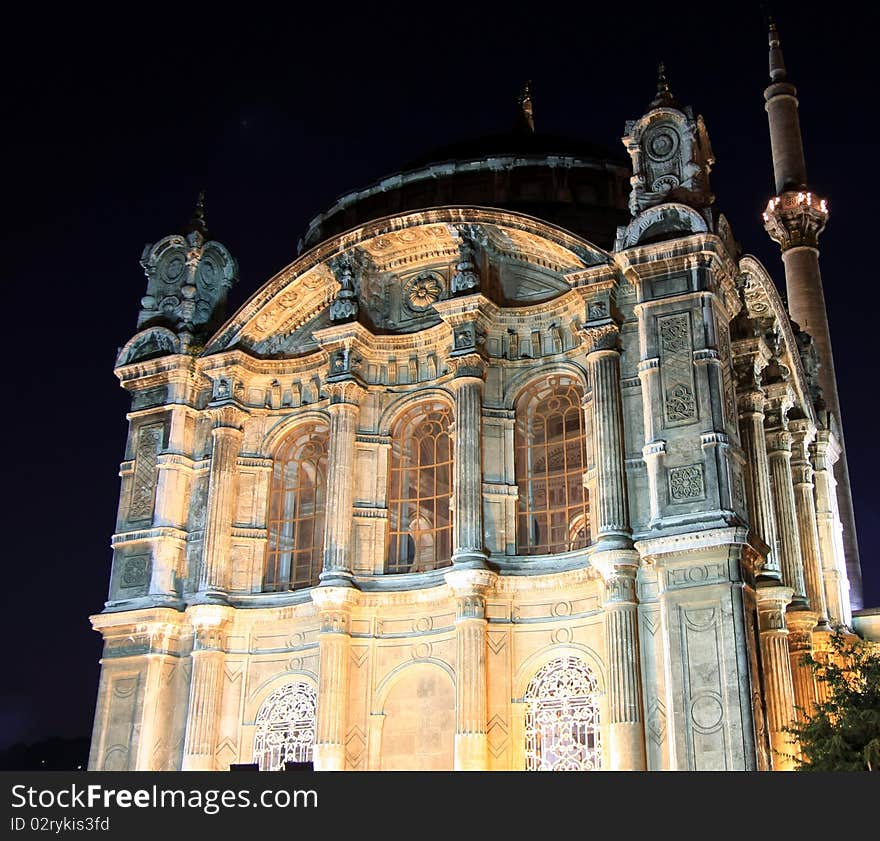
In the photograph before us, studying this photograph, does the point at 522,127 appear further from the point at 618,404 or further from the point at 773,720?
the point at 773,720

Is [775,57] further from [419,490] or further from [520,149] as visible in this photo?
[419,490]

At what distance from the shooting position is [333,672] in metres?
24.0

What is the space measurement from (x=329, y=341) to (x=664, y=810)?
60.0ft

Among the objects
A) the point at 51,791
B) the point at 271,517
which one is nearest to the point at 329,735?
the point at 271,517

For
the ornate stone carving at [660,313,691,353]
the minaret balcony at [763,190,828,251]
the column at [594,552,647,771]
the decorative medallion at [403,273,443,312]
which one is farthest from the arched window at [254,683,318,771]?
the minaret balcony at [763,190,828,251]

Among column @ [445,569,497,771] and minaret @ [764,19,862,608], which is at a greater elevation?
minaret @ [764,19,862,608]

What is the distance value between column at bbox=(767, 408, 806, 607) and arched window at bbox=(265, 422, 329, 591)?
35.1 feet

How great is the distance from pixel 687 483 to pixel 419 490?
705 centimetres

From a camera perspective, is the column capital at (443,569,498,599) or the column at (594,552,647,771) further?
the column capital at (443,569,498,599)

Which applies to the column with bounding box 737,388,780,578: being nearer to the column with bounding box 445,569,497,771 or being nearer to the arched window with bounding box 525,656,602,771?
the arched window with bounding box 525,656,602,771

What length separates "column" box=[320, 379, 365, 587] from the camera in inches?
979

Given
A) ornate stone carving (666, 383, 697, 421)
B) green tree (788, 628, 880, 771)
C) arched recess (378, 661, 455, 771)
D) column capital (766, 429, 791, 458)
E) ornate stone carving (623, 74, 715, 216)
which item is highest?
ornate stone carving (623, 74, 715, 216)

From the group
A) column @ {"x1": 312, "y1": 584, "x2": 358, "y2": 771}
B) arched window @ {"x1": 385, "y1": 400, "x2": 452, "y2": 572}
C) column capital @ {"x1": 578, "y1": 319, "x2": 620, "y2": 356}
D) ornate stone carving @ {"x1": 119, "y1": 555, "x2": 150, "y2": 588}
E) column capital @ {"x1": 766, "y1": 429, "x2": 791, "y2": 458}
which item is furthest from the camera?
column capital @ {"x1": 766, "y1": 429, "x2": 791, "y2": 458}

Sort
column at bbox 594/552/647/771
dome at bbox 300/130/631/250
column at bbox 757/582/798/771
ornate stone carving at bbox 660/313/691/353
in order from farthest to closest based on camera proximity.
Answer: dome at bbox 300/130/631/250, column at bbox 757/582/798/771, ornate stone carving at bbox 660/313/691/353, column at bbox 594/552/647/771
